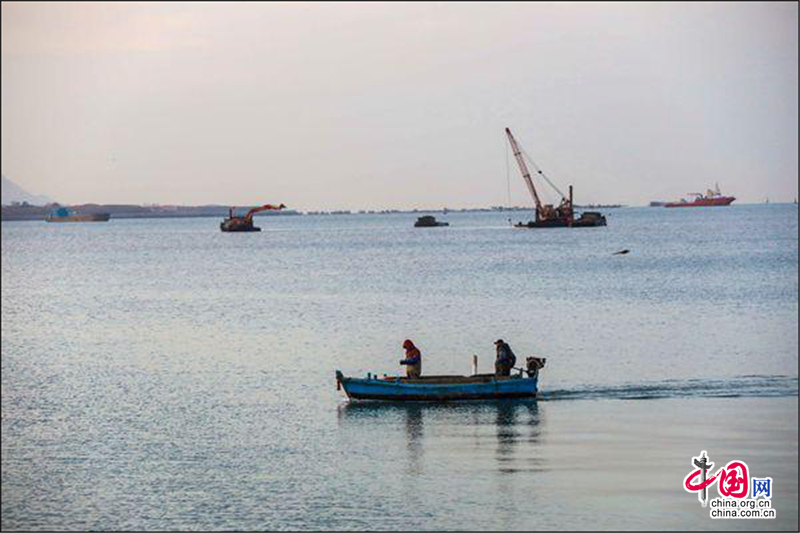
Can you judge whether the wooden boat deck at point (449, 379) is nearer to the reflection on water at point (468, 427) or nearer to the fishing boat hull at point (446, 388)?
the fishing boat hull at point (446, 388)

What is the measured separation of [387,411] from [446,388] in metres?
2.23

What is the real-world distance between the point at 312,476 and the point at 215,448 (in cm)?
505

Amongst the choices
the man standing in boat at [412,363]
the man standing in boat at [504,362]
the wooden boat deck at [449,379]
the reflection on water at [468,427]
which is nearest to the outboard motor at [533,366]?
the wooden boat deck at [449,379]

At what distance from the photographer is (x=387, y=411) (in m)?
44.0

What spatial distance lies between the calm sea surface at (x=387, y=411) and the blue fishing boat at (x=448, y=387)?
472mm

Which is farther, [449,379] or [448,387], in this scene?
[449,379]

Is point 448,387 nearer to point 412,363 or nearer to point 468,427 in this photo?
point 412,363

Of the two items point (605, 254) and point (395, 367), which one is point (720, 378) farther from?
point (605, 254)

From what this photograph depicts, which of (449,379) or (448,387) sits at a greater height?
(449,379)

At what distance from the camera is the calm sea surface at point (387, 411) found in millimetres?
31672

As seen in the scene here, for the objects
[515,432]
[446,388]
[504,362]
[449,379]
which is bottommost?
[515,432]

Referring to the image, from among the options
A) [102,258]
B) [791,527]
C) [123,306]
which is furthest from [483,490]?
[102,258]

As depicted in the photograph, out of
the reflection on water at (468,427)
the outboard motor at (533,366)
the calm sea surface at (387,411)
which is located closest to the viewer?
the calm sea surface at (387,411)

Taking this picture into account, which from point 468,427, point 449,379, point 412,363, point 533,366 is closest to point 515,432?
point 468,427
